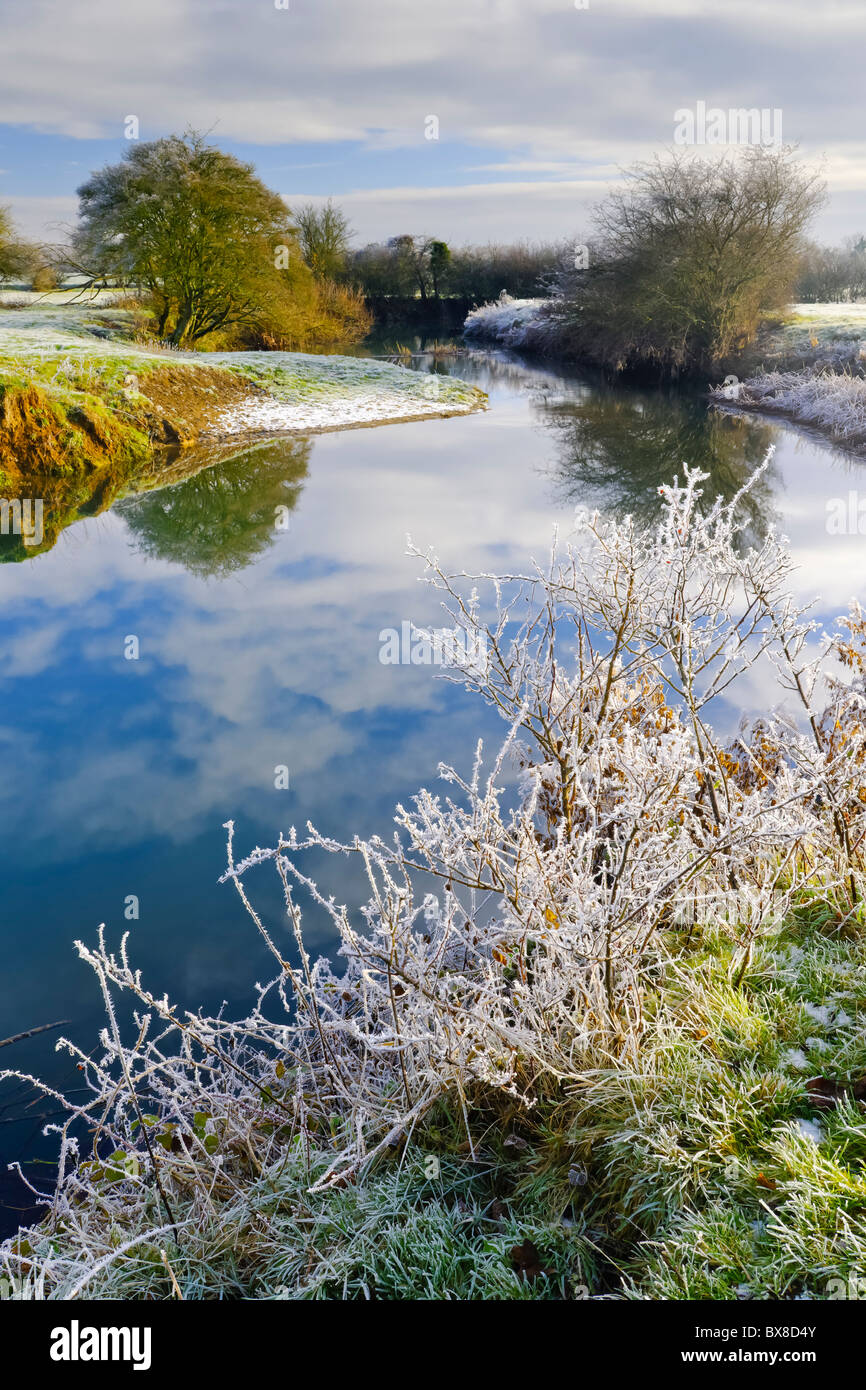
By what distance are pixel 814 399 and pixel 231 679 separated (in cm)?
1516

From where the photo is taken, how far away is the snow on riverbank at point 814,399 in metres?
15.9

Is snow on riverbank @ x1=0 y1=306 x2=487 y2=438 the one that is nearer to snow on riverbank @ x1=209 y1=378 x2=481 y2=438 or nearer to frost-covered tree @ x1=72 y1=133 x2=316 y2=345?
snow on riverbank @ x1=209 y1=378 x2=481 y2=438

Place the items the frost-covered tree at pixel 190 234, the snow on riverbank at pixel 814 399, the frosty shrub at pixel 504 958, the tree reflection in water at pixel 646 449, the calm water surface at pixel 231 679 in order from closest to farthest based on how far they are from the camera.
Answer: the frosty shrub at pixel 504 958
the calm water surface at pixel 231 679
the tree reflection in water at pixel 646 449
the snow on riverbank at pixel 814 399
the frost-covered tree at pixel 190 234

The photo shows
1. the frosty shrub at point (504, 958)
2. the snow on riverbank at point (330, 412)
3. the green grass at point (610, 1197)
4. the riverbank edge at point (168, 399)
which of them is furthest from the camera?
the snow on riverbank at point (330, 412)

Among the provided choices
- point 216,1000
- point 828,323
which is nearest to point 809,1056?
point 216,1000

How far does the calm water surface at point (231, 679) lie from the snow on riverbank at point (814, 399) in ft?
2.78

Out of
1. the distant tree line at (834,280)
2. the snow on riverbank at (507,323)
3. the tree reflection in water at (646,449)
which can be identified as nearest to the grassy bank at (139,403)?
the tree reflection in water at (646,449)

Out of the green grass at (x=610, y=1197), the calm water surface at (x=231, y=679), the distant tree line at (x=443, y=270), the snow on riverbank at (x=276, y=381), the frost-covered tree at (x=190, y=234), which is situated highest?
the distant tree line at (x=443, y=270)

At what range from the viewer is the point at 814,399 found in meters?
17.8

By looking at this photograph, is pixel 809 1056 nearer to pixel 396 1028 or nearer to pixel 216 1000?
pixel 396 1028

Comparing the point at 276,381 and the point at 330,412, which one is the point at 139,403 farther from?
the point at 276,381

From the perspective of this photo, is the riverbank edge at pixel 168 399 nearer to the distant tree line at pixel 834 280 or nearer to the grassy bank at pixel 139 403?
the grassy bank at pixel 139 403

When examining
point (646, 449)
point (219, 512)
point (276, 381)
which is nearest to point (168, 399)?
point (276, 381)

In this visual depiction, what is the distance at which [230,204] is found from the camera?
24.1 metres
